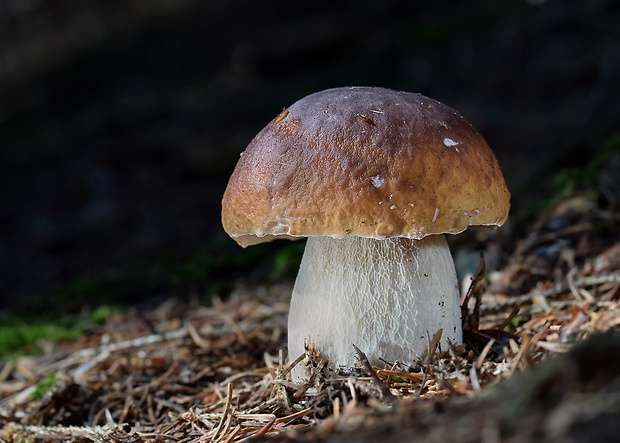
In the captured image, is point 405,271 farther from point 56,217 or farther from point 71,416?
point 56,217

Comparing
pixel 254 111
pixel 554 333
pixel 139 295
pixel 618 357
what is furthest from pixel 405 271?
pixel 254 111

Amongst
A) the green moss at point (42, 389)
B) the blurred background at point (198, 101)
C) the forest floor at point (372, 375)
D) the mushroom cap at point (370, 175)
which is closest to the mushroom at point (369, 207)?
the mushroom cap at point (370, 175)

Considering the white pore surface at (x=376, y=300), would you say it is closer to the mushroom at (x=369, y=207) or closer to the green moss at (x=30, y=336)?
the mushroom at (x=369, y=207)

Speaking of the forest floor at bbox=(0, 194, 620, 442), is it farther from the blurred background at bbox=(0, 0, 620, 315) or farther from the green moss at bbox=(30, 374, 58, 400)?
the blurred background at bbox=(0, 0, 620, 315)

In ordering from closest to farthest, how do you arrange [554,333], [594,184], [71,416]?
[554,333] → [71,416] → [594,184]

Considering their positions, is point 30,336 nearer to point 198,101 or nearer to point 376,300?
point 376,300

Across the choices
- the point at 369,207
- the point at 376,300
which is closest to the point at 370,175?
the point at 369,207
